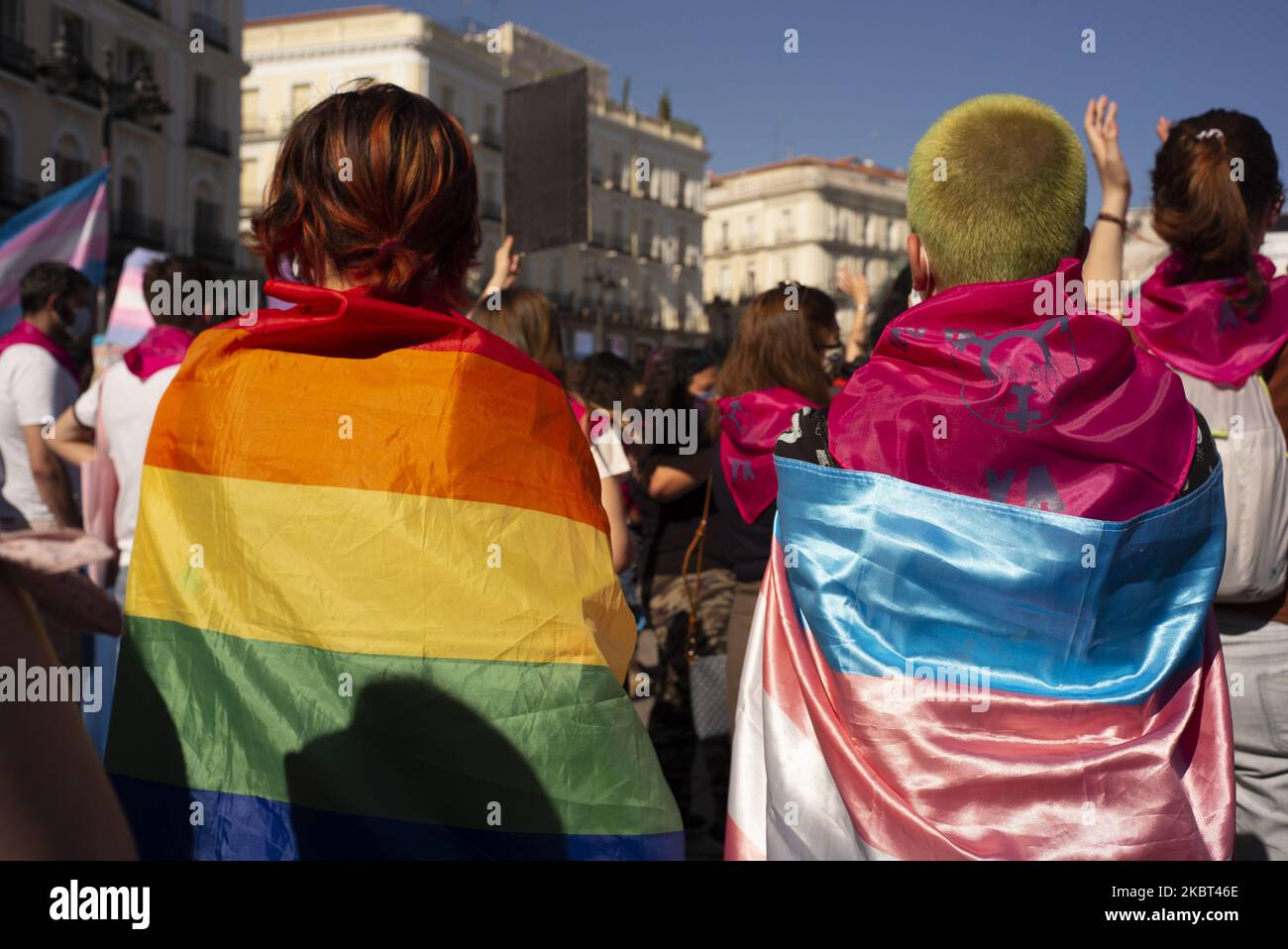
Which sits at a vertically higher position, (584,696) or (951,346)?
(951,346)

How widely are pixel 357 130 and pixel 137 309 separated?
20.0ft

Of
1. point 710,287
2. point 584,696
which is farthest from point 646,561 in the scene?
point 710,287

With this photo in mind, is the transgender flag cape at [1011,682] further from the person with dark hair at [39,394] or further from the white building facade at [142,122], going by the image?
the white building facade at [142,122]

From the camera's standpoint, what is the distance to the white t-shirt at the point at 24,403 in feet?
14.8

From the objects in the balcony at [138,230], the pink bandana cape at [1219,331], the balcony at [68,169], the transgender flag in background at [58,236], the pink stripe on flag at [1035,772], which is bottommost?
the pink stripe on flag at [1035,772]

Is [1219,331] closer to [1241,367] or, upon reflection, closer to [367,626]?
[1241,367]

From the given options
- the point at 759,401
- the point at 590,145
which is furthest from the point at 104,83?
the point at 590,145

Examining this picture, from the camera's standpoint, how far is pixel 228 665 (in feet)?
6.26

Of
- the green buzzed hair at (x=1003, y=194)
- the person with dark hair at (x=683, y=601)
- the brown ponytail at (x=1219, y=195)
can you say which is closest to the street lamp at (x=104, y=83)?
the person with dark hair at (x=683, y=601)

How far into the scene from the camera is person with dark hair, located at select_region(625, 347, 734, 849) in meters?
4.26

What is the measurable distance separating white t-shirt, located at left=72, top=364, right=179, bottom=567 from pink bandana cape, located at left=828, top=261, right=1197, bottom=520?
2611 mm

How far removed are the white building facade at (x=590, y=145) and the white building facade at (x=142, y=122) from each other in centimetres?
221

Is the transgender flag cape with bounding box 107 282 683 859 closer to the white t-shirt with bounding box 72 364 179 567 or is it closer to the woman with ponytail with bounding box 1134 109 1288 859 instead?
the woman with ponytail with bounding box 1134 109 1288 859
